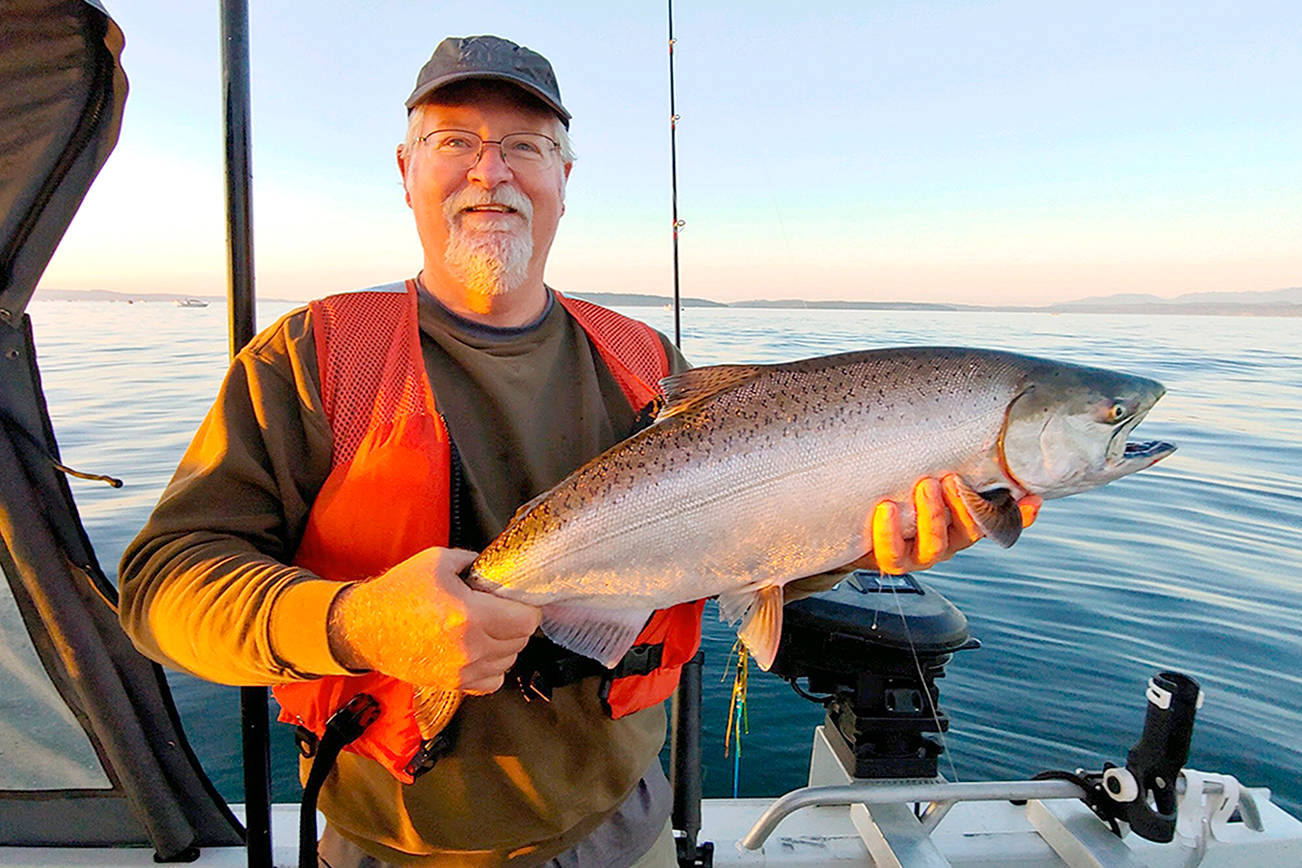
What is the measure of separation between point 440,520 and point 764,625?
1.06m

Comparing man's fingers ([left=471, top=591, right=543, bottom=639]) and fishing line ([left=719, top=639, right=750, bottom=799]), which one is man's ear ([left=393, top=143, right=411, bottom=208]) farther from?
fishing line ([left=719, top=639, right=750, bottom=799])

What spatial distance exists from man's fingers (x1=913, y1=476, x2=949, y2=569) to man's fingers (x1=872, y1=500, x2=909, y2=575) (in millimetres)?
61

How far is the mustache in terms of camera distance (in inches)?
99.2

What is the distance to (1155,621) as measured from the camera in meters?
8.52

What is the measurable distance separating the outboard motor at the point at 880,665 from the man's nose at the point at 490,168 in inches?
90.1

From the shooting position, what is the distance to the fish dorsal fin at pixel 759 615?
2.44 m

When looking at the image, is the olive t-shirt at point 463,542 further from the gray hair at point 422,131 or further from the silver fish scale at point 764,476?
the gray hair at point 422,131

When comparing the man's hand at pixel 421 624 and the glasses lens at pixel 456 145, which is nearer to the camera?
the man's hand at pixel 421 624

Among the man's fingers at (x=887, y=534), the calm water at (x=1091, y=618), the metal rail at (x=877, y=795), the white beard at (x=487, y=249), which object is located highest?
the white beard at (x=487, y=249)

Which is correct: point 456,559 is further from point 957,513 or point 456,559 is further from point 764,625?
point 957,513

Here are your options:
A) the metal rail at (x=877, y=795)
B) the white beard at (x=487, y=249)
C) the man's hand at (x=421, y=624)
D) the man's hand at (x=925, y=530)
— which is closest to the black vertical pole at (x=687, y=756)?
the metal rail at (x=877, y=795)

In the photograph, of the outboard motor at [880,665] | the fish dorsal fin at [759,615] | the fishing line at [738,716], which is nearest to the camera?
the fish dorsal fin at [759,615]

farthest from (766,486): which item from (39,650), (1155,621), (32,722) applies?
(1155,621)

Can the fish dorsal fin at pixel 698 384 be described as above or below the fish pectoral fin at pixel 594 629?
above
